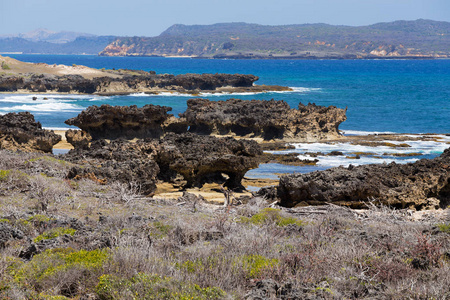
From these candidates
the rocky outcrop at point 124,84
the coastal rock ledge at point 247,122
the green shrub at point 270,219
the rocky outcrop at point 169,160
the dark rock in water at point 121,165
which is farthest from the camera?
the rocky outcrop at point 124,84

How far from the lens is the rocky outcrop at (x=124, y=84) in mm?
58906

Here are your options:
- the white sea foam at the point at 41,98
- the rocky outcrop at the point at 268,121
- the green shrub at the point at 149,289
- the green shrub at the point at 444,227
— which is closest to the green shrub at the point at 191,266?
the green shrub at the point at 149,289

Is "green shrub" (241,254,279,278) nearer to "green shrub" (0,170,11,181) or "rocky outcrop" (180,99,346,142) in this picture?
"green shrub" (0,170,11,181)

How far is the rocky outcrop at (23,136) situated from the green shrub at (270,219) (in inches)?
525

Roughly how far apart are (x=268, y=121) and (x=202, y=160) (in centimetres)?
1626

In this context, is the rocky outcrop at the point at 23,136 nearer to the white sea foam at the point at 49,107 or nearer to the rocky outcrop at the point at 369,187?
the rocky outcrop at the point at 369,187

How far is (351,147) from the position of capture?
92.2ft

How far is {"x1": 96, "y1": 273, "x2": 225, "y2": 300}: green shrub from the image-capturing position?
14.5 ft

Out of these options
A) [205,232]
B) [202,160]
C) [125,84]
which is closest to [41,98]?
[125,84]

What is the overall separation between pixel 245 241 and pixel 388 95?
6374cm

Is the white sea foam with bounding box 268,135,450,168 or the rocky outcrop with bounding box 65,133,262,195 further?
the white sea foam with bounding box 268,135,450,168

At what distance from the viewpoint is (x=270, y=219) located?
7.89 m

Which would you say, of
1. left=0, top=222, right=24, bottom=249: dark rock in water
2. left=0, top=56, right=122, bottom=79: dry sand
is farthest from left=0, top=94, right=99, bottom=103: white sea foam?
left=0, top=222, right=24, bottom=249: dark rock in water

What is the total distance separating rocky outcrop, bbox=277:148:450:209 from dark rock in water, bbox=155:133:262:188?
3.48 meters
